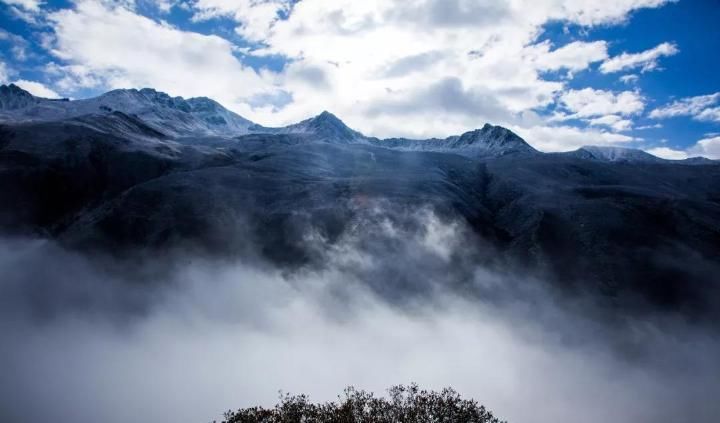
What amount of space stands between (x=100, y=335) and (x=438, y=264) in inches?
3160

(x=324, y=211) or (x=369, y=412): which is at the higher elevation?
(x=324, y=211)

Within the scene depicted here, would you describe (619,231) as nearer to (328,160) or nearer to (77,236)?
(328,160)

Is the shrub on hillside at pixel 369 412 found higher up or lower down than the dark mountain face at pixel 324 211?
lower down

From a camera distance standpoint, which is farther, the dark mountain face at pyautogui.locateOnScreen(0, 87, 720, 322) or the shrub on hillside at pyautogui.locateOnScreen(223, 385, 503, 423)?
the dark mountain face at pyautogui.locateOnScreen(0, 87, 720, 322)

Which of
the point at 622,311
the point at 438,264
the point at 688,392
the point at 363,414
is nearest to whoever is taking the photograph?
the point at 363,414

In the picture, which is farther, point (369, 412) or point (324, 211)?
point (324, 211)

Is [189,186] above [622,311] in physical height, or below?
above

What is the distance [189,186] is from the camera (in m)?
135

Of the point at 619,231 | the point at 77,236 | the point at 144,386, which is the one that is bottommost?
the point at 144,386

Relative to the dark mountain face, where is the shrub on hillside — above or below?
below

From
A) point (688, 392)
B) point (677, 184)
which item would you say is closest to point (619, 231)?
point (688, 392)

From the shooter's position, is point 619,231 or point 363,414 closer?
point 363,414

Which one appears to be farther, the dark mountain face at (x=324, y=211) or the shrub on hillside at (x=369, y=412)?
the dark mountain face at (x=324, y=211)

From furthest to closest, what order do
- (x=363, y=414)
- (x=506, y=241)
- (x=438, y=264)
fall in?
(x=506, y=241) < (x=438, y=264) < (x=363, y=414)
